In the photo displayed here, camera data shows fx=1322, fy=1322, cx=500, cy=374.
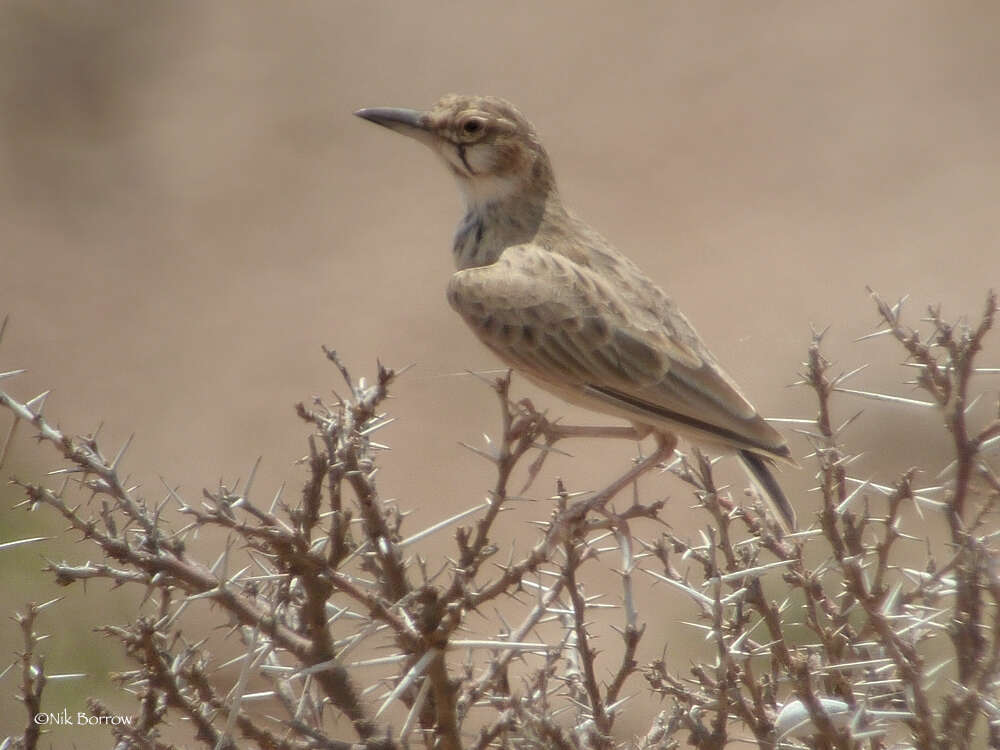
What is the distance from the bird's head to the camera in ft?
17.8

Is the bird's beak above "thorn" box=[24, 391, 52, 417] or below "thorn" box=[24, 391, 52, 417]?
above

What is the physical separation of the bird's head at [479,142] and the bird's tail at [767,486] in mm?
1690

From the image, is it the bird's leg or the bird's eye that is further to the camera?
the bird's eye

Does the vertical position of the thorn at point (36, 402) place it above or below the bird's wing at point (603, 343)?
below

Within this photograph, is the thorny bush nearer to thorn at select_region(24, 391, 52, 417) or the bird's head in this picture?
thorn at select_region(24, 391, 52, 417)

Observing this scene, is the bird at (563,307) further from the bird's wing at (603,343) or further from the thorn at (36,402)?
the thorn at (36,402)

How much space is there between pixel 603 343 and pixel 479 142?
1.20 metres

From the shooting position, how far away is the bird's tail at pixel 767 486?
4039mm

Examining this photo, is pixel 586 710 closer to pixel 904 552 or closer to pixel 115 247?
pixel 904 552

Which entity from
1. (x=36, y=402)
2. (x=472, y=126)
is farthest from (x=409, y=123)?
(x=36, y=402)

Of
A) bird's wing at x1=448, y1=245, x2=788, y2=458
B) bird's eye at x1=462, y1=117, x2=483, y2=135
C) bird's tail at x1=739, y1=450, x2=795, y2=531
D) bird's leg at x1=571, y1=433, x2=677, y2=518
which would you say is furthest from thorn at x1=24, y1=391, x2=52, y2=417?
bird's eye at x1=462, y1=117, x2=483, y2=135

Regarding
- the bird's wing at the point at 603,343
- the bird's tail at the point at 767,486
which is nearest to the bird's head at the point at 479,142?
the bird's wing at the point at 603,343

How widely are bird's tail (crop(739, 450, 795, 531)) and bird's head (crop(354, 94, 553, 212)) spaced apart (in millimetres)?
1690

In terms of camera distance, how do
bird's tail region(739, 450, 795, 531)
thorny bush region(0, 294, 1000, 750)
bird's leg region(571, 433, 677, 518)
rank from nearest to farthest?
1. thorny bush region(0, 294, 1000, 750)
2. bird's leg region(571, 433, 677, 518)
3. bird's tail region(739, 450, 795, 531)
